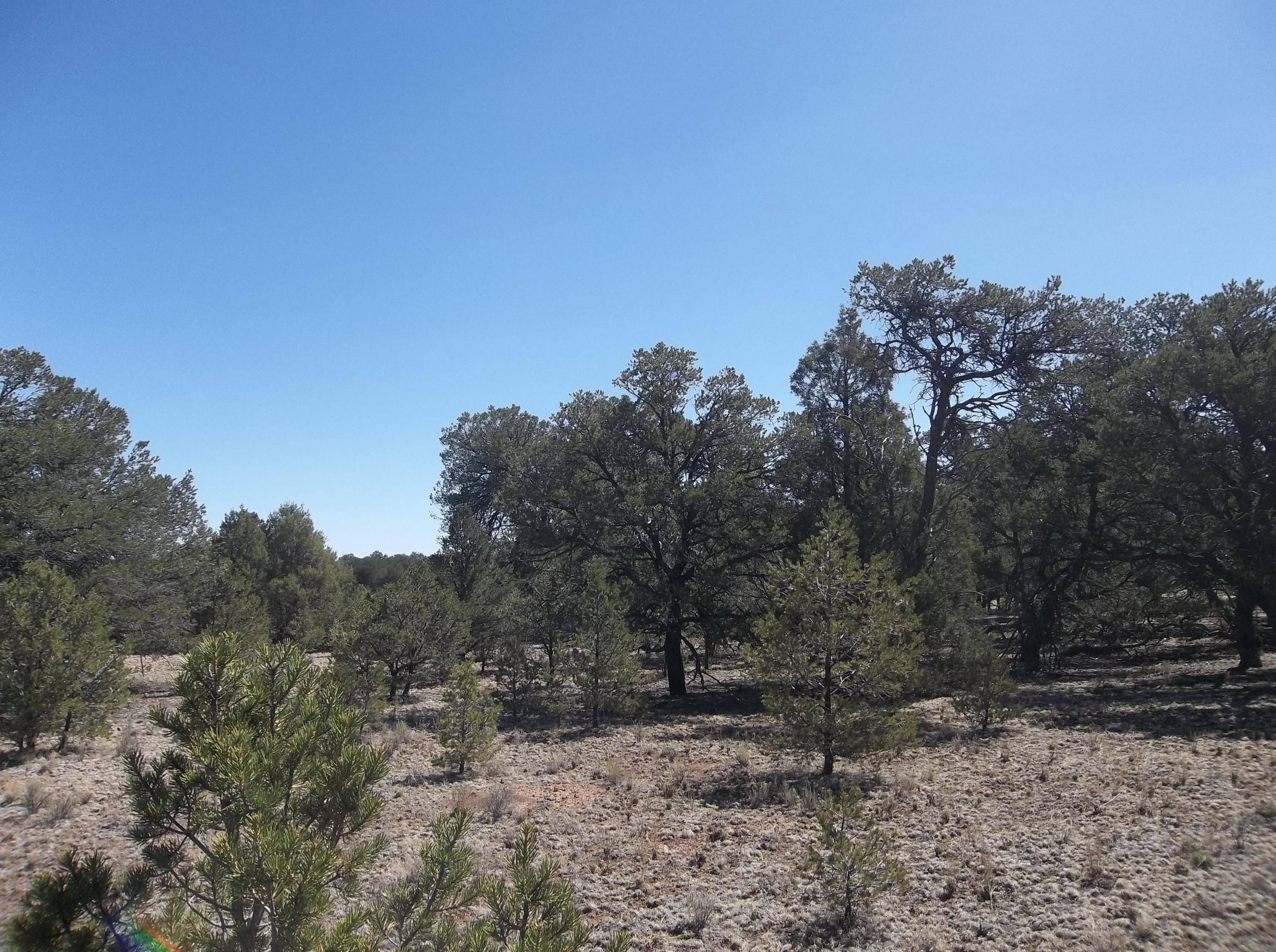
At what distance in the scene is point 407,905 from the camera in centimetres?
419

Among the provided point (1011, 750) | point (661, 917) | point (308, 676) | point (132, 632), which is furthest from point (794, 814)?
point (132, 632)

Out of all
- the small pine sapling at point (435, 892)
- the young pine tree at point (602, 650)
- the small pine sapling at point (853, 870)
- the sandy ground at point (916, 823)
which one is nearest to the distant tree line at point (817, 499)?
the young pine tree at point (602, 650)

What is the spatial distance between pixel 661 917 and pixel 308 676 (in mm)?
4563

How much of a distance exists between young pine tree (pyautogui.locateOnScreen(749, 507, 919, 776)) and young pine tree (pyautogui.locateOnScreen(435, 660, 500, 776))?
5.26 metres

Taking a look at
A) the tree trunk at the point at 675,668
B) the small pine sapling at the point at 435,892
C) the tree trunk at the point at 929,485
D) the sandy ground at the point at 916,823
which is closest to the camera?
the small pine sapling at the point at 435,892

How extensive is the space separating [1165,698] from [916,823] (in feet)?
34.5

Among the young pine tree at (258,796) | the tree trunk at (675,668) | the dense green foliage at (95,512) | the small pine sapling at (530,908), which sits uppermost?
the dense green foliage at (95,512)

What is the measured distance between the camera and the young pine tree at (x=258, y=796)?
3.44 metres

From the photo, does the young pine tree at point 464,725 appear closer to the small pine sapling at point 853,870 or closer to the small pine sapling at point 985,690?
the small pine sapling at point 853,870

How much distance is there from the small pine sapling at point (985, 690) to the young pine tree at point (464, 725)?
32.1 ft

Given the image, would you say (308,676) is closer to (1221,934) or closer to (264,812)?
(264,812)

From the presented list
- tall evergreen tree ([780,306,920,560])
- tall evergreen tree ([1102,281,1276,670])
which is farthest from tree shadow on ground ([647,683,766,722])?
tall evergreen tree ([1102,281,1276,670])

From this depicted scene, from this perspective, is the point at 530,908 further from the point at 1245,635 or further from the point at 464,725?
the point at 1245,635

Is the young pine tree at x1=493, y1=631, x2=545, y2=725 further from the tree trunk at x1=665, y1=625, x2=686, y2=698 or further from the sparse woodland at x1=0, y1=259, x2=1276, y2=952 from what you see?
the tree trunk at x1=665, y1=625, x2=686, y2=698
